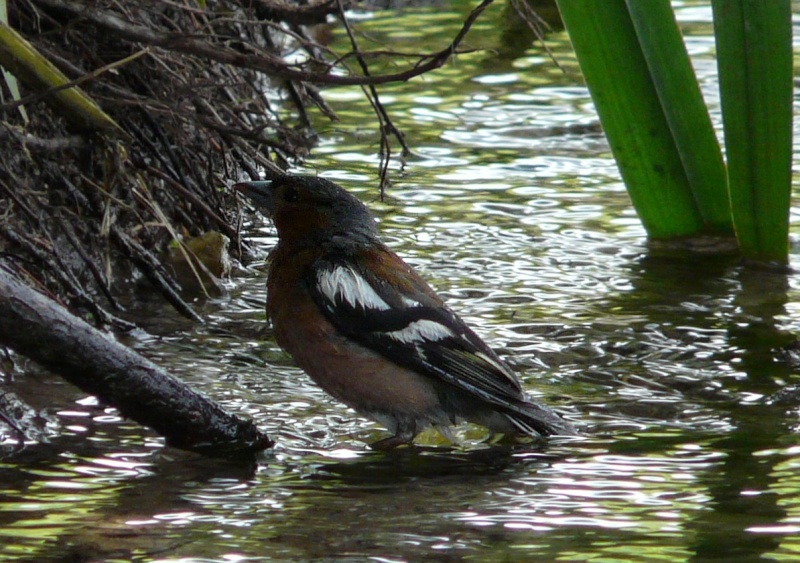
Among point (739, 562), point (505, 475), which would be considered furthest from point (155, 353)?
point (739, 562)

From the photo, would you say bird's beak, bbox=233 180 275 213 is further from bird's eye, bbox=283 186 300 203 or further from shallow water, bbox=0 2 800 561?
shallow water, bbox=0 2 800 561

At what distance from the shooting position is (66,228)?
16.1 ft

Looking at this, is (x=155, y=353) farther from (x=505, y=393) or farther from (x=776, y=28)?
(x=776, y=28)

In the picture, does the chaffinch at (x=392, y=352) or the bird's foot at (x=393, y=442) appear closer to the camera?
the bird's foot at (x=393, y=442)

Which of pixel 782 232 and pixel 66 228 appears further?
pixel 782 232

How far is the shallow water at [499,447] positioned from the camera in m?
3.21

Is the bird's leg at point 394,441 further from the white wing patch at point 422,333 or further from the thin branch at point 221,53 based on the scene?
the thin branch at point 221,53

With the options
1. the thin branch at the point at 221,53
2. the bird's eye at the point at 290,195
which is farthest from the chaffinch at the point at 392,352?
the thin branch at the point at 221,53

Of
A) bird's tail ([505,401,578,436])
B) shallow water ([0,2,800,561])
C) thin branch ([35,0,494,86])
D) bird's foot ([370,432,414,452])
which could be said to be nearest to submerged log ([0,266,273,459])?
shallow water ([0,2,800,561])

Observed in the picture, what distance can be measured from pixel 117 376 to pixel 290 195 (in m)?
1.56

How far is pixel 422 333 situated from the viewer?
168 inches

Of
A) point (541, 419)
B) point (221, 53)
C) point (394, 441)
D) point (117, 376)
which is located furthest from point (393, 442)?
point (221, 53)

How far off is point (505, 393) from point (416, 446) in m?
0.35

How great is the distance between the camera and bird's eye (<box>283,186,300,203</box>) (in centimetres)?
477
